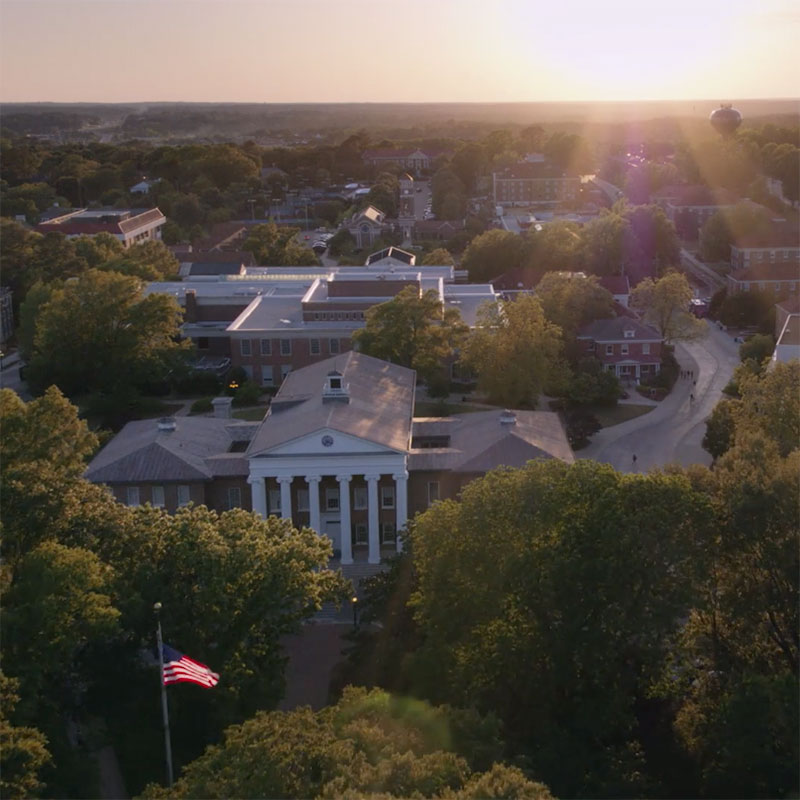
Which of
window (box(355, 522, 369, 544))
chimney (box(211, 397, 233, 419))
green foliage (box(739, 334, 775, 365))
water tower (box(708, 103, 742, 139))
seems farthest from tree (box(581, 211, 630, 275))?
window (box(355, 522, 369, 544))

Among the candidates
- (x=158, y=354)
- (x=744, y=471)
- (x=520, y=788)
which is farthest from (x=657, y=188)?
(x=520, y=788)

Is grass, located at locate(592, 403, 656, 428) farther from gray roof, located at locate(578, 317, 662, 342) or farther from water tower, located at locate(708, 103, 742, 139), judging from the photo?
water tower, located at locate(708, 103, 742, 139)

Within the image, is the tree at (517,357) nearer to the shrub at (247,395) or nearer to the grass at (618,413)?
the grass at (618,413)

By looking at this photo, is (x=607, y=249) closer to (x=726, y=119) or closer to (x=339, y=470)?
(x=726, y=119)

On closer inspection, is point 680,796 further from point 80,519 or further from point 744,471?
point 80,519

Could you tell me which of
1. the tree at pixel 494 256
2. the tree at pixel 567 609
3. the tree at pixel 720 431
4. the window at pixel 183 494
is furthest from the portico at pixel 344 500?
the tree at pixel 494 256

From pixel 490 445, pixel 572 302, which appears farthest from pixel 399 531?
pixel 572 302
